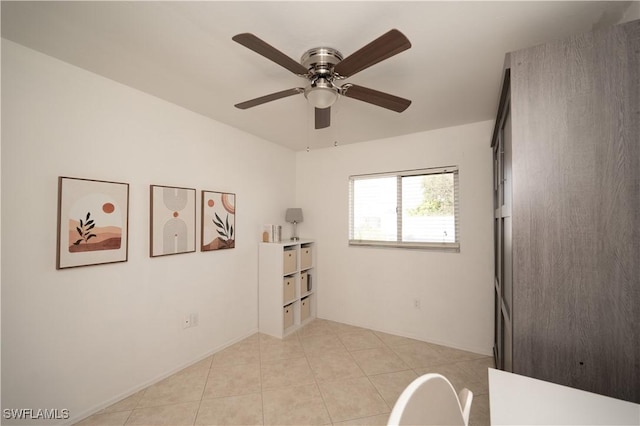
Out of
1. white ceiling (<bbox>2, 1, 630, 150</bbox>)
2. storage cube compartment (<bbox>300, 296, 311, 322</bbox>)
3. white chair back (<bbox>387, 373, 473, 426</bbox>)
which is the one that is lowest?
storage cube compartment (<bbox>300, 296, 311, 322</bbox>)

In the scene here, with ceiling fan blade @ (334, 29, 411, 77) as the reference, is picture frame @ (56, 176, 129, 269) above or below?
below

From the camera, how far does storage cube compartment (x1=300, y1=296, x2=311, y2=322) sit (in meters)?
3.65

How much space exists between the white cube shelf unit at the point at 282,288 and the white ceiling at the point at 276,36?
183cm

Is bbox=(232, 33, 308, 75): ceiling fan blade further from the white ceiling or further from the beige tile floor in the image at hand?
the beige tile floor

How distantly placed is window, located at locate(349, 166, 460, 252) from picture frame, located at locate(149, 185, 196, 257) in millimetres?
2017

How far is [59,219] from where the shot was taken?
1.83m

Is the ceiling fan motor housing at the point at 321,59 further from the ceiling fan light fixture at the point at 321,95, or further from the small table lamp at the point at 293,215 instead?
the small table lamp at the point at 293,215

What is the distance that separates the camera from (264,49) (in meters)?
1.28

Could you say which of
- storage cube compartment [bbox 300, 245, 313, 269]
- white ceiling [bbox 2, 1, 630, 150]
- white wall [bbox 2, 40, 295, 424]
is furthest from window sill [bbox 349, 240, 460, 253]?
white wall [bbox 2, 40, 295, 424]

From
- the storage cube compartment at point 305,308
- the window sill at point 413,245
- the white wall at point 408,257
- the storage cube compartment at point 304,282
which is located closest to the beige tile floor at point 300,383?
the white wall at point 408,257

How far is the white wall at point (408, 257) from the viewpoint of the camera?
117 inches

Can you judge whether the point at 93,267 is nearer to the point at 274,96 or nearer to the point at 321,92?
the point at 274,96

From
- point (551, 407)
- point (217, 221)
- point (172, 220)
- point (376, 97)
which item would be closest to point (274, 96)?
point (376, 97)

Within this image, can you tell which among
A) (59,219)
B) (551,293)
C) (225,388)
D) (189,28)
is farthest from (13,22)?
(551,293)
